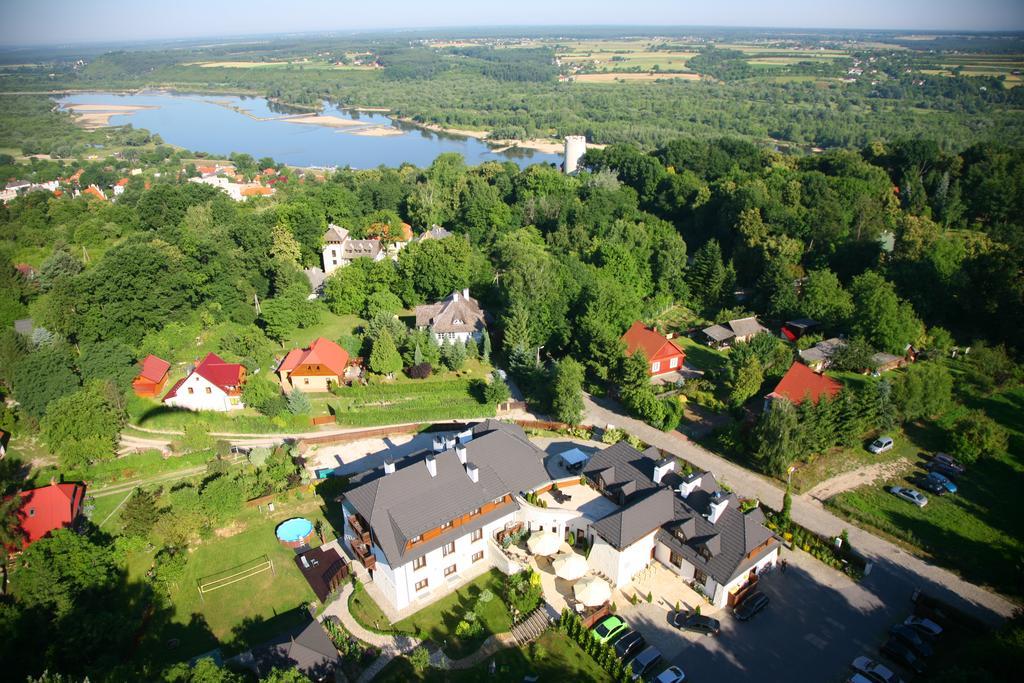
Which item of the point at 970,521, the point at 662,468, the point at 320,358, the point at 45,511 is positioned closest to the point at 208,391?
the point at 320,358

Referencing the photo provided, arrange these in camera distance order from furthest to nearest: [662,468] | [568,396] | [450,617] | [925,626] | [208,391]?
[208,391] < [568,396] < [662,468] < [450,617] < [925,626]

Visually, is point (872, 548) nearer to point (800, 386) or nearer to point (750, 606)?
point (750, 606)

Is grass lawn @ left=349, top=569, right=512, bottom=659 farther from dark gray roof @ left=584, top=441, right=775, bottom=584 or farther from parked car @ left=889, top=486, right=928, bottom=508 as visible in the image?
parked car @ left=889, top=486, right=928, bottom=508

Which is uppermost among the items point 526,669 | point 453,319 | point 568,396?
point 453,319

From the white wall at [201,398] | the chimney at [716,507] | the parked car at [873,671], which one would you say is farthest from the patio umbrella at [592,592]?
the white wall at [201,398]

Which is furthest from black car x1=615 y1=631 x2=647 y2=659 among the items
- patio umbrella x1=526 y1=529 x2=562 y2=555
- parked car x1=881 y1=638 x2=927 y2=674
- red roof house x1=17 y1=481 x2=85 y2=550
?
red roof house x1=17 y1=481 x2=85 y2=550

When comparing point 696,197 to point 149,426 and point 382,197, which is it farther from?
point 149,426

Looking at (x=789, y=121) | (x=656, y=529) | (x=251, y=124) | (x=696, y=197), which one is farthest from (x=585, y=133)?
(x=656, y=529)
